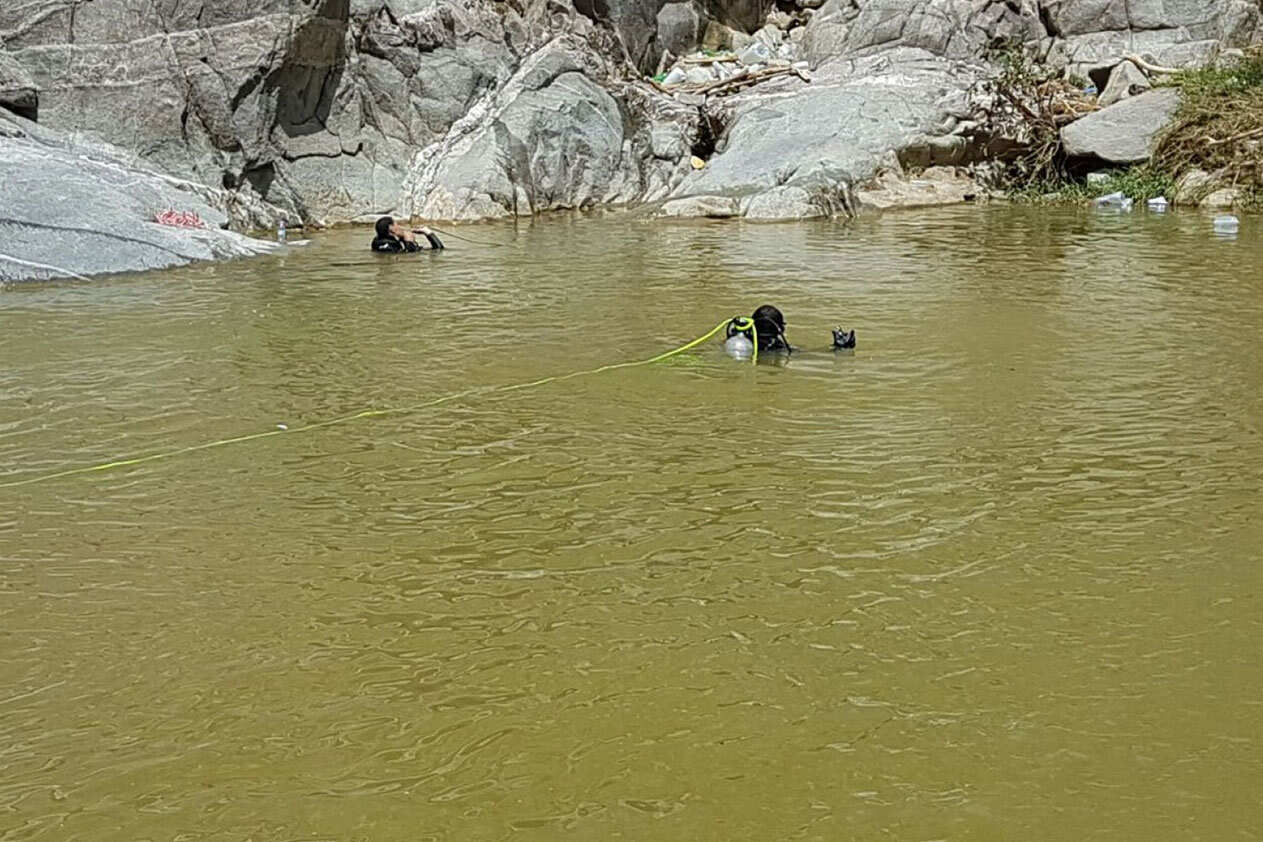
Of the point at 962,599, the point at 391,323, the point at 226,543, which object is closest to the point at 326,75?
the point at 391,323

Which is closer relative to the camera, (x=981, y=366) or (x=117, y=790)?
(x=117, y=790)

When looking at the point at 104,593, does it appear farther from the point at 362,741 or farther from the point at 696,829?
the point at 696,829

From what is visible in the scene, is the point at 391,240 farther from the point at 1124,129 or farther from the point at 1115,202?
the point at 1124,129

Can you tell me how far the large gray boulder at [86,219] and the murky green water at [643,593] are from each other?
4215 mm

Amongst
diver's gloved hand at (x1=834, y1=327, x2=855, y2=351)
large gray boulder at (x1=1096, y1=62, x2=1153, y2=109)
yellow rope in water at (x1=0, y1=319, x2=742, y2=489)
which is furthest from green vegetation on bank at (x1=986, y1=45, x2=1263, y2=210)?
yellow rope in water at (x1=0, y1=319, x2=742, y2=489)

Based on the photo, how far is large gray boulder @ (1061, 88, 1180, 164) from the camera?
18.1 m

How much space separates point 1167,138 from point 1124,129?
101 centimetres

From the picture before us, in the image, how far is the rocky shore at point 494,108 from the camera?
16.3 m

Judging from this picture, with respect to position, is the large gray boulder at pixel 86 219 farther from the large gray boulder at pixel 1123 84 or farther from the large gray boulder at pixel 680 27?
the large gray boulder at pixel 1123 84

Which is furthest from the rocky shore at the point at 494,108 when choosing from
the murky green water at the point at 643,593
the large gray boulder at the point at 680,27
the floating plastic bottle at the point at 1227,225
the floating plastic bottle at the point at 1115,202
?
the murky green water at the point at 643,593

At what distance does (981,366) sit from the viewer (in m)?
6.80

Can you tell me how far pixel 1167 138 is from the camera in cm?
1753

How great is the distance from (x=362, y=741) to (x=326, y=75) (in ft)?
55.3

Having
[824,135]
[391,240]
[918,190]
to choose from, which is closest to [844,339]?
[391,240]
